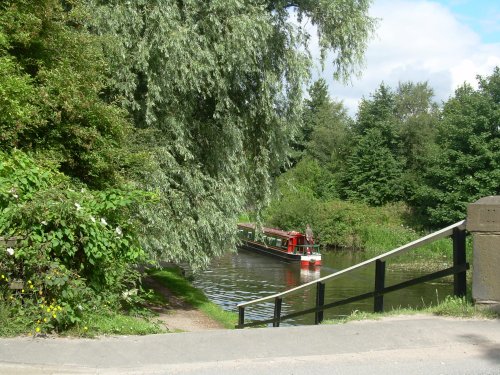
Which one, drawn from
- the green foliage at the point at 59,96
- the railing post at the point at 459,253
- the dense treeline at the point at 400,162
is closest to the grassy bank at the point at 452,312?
the railing post at the point at 459,253

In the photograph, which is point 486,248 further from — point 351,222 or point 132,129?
point 351,222

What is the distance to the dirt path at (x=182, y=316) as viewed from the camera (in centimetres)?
1643

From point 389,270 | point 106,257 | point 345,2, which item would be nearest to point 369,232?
point 389,270

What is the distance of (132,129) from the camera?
45.5ft

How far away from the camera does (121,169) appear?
1255 cm

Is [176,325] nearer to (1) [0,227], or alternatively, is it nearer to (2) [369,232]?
(1) [0,227]

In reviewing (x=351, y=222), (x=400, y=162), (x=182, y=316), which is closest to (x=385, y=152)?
(x=400, y=162)

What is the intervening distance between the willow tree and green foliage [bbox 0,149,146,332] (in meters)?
5.10

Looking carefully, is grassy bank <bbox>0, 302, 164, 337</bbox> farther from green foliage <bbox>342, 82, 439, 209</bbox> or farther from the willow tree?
green foliage <bbox>342, 82, 439, 209</bbox>

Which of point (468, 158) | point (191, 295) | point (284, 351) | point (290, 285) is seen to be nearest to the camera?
point (284, 351)

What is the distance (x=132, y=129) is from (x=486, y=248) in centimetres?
849

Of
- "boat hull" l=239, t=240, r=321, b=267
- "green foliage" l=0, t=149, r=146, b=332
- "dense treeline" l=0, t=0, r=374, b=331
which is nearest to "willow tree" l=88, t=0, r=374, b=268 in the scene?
"dense treeline" l=0, t=0, r=374, b=331

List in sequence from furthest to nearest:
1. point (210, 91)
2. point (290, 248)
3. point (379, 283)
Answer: point (290, 248)
point (210, 91)
point (379, 283)

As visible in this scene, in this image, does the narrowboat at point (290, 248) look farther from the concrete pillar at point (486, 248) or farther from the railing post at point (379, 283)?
the concrete pillar at point (486, 248)
